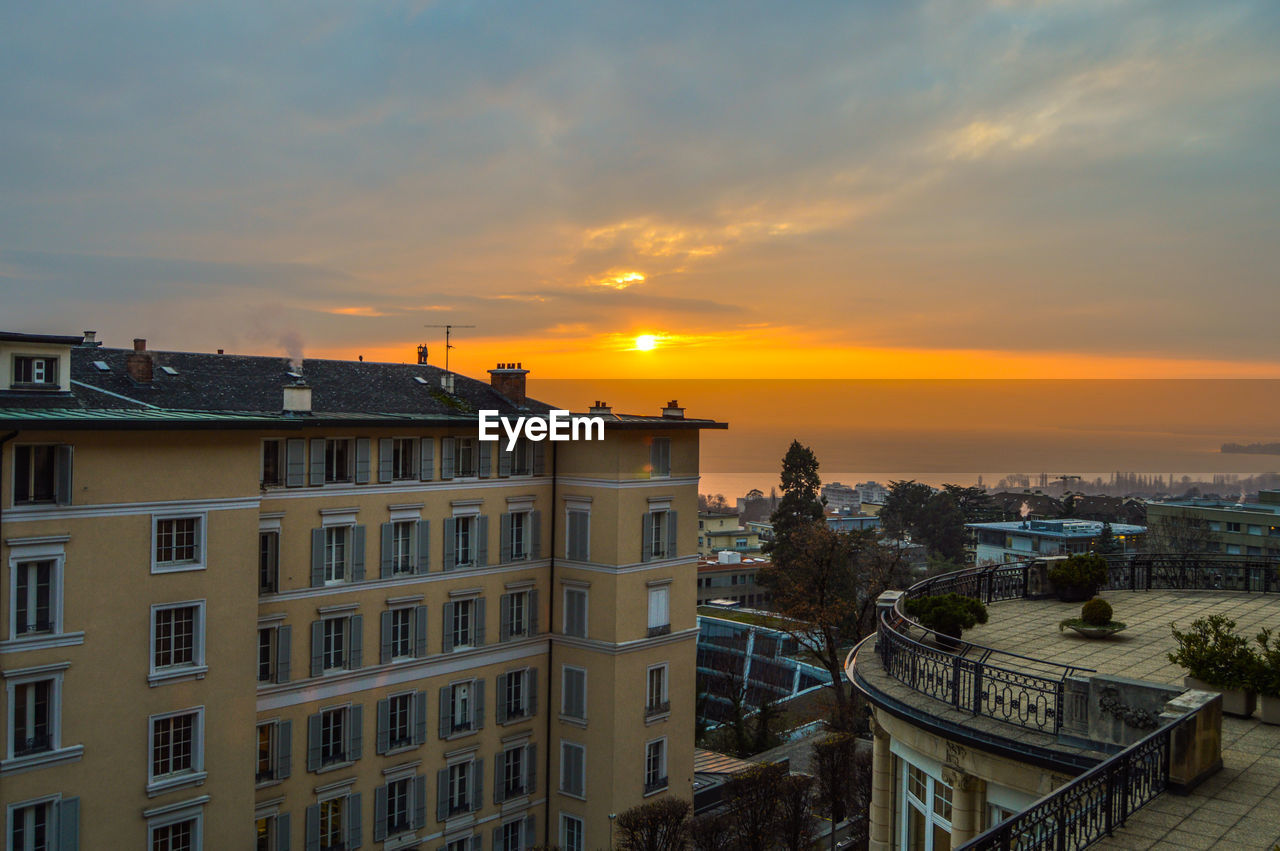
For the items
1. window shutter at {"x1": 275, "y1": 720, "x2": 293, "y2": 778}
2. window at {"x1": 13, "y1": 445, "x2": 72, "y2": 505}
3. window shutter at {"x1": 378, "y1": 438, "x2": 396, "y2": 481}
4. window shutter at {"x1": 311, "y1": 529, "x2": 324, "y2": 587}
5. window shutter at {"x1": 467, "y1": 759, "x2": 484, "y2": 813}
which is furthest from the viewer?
window shutter at {"x1": 467, "y1": 759, "x2": 484, "y2": 813}

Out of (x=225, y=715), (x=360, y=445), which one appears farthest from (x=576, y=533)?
(x=225, y=715)

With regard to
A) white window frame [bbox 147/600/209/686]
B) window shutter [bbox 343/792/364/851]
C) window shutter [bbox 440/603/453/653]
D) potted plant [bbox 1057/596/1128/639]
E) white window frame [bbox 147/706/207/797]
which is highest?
potted plant [bbox 1057/596/1128/639]

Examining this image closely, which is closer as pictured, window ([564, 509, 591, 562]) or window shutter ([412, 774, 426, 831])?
window shutter ([412, 774, 426, 831])

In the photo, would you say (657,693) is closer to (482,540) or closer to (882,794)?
(482,540)

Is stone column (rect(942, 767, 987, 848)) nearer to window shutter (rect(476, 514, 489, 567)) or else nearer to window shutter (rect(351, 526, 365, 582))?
window shutter (rect(351, 526, 365, 582))

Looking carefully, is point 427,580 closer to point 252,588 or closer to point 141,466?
point 252,588

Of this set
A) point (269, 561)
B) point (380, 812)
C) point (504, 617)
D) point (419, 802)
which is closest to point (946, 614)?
point (269, 561)

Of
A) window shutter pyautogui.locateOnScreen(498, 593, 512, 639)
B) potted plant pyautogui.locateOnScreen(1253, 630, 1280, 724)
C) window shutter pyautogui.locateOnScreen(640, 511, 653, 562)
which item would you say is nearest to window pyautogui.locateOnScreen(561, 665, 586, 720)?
window shutter pyautogui.locateOnScreen(498, 593, 512, 639)

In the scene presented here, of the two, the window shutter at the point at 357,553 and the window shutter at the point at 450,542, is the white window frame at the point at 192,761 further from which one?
the window shutter at the point at 450,542
